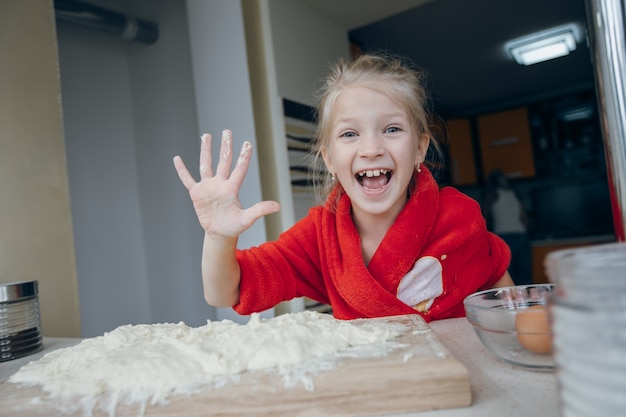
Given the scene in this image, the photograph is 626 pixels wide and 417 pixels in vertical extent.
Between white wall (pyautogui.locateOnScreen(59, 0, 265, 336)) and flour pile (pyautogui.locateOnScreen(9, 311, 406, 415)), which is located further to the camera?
white wall (pyautogui.locateOnScreen(59, 0, 265, 336))

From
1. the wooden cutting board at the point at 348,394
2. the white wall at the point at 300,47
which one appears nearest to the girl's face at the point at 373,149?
the wooden cutting board at the point at 348,394

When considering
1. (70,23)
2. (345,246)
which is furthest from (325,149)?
(70,23)

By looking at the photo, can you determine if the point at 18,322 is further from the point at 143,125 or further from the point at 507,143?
the point at 507,143

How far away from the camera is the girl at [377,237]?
88 cm

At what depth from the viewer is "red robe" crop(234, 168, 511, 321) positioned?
2.89 feet

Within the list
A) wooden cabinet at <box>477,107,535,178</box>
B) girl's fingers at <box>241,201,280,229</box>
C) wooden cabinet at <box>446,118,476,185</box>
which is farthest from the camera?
wooden cabinet at <box>446,118,476,185</box>

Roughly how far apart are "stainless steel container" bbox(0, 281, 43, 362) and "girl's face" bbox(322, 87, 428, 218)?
2.15 feet

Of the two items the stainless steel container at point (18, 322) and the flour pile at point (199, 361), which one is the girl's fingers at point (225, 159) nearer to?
the flour pile at point (199, 361)

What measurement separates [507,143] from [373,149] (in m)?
3.94

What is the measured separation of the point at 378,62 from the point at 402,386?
2.56ft

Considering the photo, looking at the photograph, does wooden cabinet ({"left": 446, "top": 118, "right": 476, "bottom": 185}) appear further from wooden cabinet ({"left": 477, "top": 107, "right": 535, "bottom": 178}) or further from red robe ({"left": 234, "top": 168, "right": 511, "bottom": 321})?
red robe ({"left": 234, "top": 168, "right": 511, "bottom": 321})

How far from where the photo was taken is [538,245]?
3.94 metres

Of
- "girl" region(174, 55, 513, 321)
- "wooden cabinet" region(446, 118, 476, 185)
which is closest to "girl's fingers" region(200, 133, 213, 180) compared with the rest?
"girl" region(174, 55, 513, 321)

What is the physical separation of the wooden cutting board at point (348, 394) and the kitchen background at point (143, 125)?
1.04m
